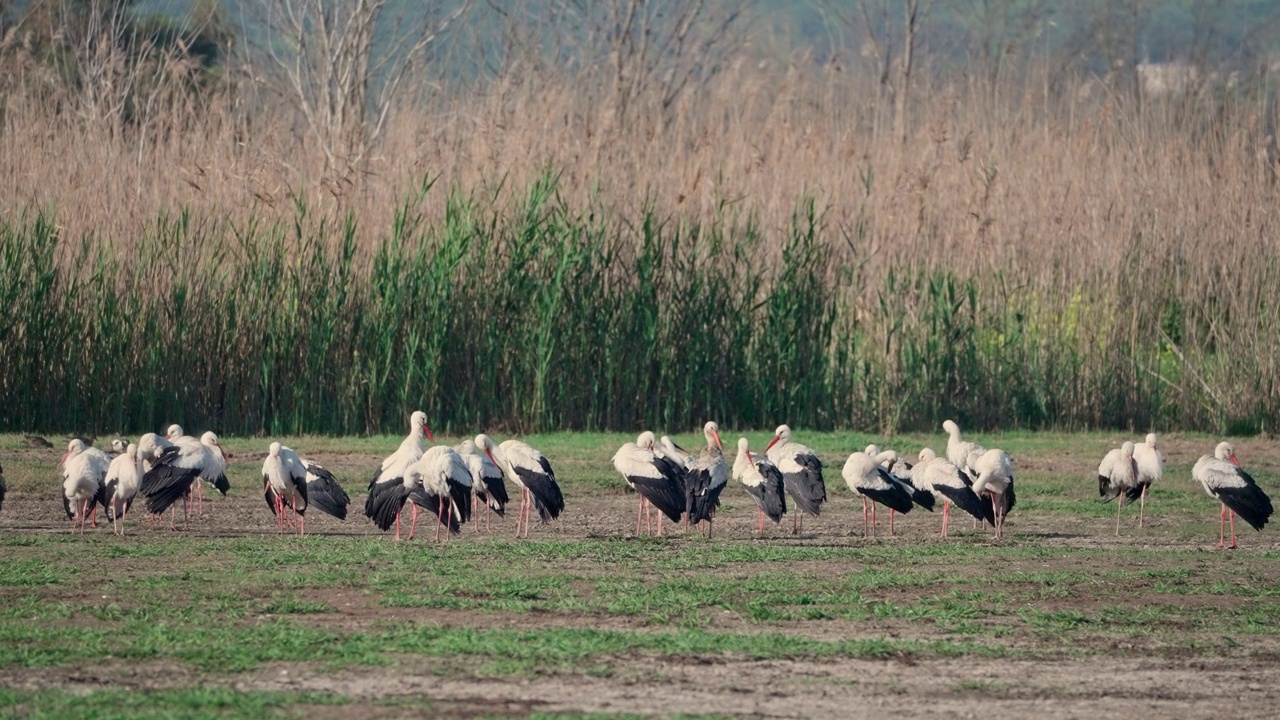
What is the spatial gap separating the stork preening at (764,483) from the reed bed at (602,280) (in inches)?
241

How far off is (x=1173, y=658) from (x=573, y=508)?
6.46m

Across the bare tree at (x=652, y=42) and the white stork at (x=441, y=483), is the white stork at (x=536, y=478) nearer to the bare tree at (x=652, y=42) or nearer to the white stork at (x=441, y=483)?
the white stork at (x=441, y=483)

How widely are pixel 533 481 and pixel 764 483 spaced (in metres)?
1.67

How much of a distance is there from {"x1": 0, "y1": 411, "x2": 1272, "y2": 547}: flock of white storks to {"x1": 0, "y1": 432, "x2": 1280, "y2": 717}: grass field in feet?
0.86

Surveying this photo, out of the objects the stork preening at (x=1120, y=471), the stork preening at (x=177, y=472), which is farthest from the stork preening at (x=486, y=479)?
the stork preening at (x=1120, y=471)

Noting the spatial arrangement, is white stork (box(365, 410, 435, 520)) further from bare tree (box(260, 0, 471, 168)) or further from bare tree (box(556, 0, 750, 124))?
bare tree (box(556, 0, 750, 124))

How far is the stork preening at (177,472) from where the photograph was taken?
11312 millimetres

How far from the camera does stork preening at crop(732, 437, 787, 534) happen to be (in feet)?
38.5

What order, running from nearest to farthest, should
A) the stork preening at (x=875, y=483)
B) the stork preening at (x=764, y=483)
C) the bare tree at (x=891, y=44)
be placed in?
the stork preening at (x=764, y=483) < the stork preening at (x=875, y=483) < the bare tree at (x=891, y=44)

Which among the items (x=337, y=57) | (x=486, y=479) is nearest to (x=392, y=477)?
(x=486, y=479)

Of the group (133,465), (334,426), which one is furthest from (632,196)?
(133,465)


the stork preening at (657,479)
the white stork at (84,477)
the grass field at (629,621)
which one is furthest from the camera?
the stork preening at (657,479)

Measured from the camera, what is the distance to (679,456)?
504 inches

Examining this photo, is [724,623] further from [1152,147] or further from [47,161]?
[1152,147]
